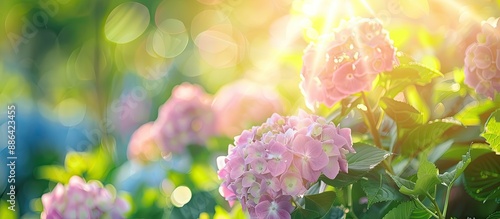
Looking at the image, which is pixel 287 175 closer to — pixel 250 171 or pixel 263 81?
pixel 250 171

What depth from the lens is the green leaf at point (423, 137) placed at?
0.95 metres

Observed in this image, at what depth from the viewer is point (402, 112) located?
0.95 meters

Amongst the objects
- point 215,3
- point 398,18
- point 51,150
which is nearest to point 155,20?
point 215,3

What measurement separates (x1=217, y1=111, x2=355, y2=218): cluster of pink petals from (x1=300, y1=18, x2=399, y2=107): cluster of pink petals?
0.10 m

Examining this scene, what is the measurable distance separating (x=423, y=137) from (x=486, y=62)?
0.38ft

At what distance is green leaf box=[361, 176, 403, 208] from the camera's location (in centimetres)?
82

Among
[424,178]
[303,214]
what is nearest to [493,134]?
[424,178]

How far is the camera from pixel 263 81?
1.75 meters

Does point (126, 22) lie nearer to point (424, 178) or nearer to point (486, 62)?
point (486, 62)

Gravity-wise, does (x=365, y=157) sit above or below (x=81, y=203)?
above

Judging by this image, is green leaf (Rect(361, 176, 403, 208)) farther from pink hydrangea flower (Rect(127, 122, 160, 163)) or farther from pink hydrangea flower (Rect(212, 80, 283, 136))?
pink hydrangea flower (Rect(127, 122, 160, 163))

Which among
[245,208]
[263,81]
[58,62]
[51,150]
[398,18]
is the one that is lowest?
[58,62]

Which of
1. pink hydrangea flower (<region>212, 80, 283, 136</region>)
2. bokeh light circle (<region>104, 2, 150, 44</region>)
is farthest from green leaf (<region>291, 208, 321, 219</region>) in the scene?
bokeh light circle (<region>104, 2, 150, 44</region>)

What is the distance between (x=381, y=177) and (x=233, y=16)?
235 cm
